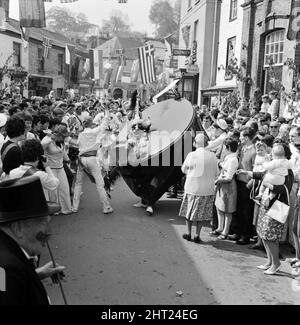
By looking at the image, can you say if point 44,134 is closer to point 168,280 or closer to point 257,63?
point 168,280

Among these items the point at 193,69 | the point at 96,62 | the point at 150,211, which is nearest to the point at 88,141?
the point at 150,211

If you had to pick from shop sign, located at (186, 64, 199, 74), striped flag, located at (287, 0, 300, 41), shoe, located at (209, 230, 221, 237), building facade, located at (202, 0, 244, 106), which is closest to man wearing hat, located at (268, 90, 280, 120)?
striped flag, located at (287, 0, 300, 41)

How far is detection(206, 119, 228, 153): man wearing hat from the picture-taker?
770 centimetres

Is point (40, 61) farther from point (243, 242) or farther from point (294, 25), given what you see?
point (243, 242)

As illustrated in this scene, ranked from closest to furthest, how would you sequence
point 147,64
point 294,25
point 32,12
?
point 294,25 → point 32,12 → point 147,64

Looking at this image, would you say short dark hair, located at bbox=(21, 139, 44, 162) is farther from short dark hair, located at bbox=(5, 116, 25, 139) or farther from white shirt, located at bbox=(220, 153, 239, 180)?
white shirt, located at bbox=(220, 153, 239, 180)

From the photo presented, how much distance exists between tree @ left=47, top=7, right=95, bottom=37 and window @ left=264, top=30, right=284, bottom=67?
59819 millimetres

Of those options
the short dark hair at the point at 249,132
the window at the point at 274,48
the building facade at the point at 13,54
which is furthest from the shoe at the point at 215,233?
the building facade at the point at 13,54

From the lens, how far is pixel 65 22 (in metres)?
72.5

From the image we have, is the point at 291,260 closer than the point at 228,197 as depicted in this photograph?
Yes

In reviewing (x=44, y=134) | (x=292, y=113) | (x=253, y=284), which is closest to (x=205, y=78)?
(x=292, y=113)

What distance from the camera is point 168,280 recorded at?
507 cm

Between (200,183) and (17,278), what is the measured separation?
4882mm

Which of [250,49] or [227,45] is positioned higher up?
[227,45]
